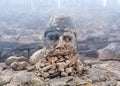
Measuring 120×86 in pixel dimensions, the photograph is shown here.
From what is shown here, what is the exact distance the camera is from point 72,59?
28.6 ft

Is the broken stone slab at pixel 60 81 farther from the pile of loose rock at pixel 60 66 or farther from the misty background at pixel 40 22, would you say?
the misty background at pixel 40 22

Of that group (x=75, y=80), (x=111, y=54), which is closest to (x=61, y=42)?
(x=75, y=80)

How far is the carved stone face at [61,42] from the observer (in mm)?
8609

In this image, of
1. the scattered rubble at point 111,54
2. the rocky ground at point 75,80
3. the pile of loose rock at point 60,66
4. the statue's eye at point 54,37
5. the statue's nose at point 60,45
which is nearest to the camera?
the rocky ground at point 75,80

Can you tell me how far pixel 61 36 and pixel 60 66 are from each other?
1.03 m

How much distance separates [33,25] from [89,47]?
16558 mm

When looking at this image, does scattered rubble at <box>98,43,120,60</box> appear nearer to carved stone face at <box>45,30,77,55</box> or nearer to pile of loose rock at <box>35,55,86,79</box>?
pile of loose rock at <box>35,55,86,79</box>

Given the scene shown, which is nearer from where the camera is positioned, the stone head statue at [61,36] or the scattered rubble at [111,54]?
the stone head statue at [61,36]

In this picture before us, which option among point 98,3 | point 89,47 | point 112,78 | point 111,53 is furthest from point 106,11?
point 112,78

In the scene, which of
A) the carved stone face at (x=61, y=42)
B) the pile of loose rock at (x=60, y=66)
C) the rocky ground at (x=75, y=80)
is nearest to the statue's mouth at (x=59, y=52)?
the carved stone face at (x=61, y=42)

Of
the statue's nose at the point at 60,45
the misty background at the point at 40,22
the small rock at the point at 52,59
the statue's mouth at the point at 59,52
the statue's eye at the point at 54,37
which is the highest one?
the statue's eye at the point at 54,37

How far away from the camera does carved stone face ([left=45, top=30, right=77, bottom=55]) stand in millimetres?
8609

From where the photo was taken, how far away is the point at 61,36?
28.5 ft

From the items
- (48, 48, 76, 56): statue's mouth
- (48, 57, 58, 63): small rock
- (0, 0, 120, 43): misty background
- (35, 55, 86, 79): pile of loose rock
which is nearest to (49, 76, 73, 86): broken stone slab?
(35, 55, 86, 79): pile of loose rock
